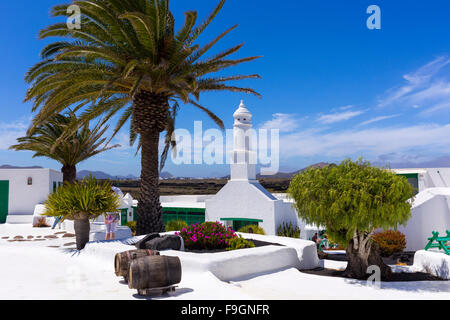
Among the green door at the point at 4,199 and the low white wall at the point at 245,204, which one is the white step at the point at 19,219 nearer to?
the green door at the point at 4,199

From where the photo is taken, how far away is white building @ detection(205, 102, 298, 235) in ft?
76.4

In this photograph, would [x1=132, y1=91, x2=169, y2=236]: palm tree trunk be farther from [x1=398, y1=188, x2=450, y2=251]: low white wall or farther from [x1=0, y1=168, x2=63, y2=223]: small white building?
[x1=0, y1=168, x2=63, y2=223]: small white building

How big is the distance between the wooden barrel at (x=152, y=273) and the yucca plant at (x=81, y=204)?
6.32 metres

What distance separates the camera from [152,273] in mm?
6883

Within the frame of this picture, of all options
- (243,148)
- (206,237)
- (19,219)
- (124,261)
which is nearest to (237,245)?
(206,237)

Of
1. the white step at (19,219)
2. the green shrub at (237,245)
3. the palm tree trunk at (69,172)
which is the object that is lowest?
the white step at (19,219)

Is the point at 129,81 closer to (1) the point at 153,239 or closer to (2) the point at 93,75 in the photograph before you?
(2) the point at 93,75

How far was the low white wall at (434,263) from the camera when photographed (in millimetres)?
11781

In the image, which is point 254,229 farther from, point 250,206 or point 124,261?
point 124,261

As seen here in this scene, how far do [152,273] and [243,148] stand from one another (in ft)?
59.1

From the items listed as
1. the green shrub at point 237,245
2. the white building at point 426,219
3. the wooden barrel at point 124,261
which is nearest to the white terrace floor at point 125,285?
the wooden barrel at point 124,261

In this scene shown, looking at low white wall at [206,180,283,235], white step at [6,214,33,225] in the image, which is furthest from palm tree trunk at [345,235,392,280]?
white step at [6,214,33,225]

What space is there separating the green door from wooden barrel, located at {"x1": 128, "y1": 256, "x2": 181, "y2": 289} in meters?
25.7
